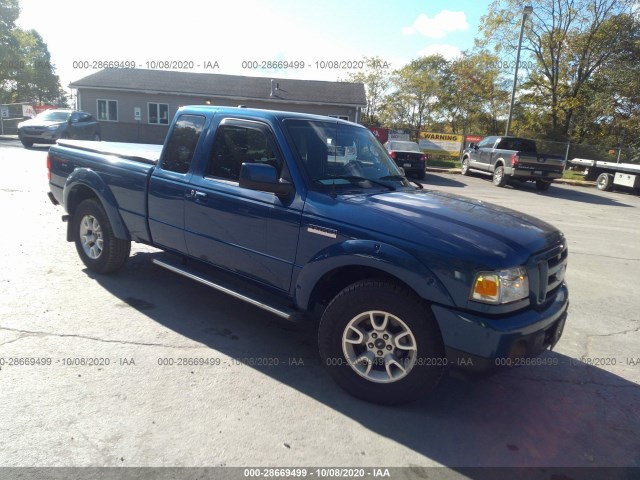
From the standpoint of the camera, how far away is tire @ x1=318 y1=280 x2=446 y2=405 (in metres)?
2.99

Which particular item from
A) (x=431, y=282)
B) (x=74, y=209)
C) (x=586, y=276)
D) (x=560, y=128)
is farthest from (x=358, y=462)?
(x=560, y=128)

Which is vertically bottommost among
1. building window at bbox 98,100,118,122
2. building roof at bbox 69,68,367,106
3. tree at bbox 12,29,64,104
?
building window at bbox 98,100,118,122

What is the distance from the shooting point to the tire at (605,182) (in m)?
19.5

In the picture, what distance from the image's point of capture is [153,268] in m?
5.82

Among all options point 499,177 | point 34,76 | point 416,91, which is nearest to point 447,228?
point 499,177

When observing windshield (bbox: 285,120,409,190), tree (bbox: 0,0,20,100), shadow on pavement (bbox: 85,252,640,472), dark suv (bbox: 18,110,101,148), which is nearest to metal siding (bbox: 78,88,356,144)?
dark suv (bbox: 18,110,101,148)

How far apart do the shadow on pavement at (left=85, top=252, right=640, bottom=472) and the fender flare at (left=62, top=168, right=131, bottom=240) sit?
83 centimetres

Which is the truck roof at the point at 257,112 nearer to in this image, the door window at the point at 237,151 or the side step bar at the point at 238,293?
the door window at the point at 237,151

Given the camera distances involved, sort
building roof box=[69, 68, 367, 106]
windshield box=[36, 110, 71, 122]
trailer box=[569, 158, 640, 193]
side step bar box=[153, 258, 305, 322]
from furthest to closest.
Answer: building roof box=[69, 68, 367, 106]
windshield box=[36, 110, 71, 122]
trailer box=[569, 158, 640, 193]
side step bar box=[153, 258, 305, 322]

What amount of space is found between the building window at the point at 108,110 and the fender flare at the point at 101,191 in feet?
96.7

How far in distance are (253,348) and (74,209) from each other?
307 centimetres

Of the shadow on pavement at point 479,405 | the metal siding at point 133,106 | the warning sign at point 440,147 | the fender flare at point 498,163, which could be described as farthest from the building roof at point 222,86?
the shadow on pavement at point 479,405

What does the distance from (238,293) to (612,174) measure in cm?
2048

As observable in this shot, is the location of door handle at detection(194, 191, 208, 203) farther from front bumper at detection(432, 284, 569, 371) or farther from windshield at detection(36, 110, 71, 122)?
windshield at detection(36, 110, 71, 122)
